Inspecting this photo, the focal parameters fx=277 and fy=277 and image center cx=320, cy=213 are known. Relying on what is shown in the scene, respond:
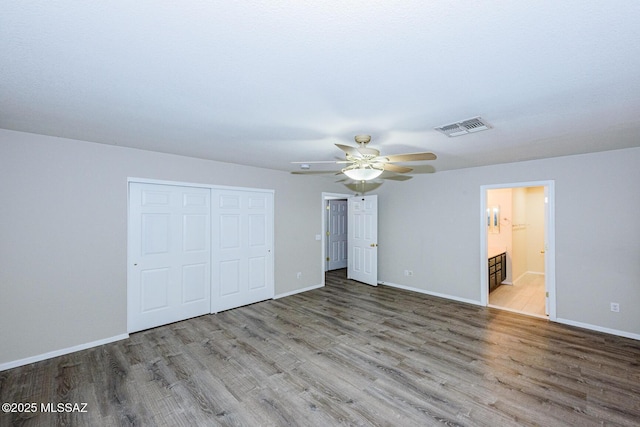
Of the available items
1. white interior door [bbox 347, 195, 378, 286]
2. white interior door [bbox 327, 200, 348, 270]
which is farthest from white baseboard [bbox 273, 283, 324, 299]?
white interior door [bbox 327, 200, 348, 270]

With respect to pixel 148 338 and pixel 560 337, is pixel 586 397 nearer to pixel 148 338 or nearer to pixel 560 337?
pixel 560 337

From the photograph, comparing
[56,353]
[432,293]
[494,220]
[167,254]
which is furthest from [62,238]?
[494,220]

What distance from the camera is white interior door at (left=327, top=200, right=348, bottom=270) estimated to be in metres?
7.83

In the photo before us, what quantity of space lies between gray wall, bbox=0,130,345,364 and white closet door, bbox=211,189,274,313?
1.00 metres

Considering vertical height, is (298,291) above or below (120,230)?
below

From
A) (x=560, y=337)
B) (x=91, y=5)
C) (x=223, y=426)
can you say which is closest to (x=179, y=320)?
(x=223, y=426)

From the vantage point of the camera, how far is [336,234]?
8.03m

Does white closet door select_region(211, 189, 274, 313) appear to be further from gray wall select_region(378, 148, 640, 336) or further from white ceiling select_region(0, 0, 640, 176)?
gray wall select_region(378, 148, 640, 336)

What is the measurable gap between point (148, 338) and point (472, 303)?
502 cm

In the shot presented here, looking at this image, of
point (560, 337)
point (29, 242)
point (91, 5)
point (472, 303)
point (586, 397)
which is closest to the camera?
point (91, 5)

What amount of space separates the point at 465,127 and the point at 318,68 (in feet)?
5.57

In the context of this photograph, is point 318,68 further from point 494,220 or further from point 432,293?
point 494,220

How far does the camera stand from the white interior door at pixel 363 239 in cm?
605

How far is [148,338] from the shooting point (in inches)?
139
